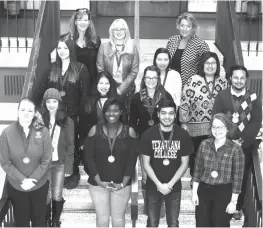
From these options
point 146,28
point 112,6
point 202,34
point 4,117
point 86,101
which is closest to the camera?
point 86,101

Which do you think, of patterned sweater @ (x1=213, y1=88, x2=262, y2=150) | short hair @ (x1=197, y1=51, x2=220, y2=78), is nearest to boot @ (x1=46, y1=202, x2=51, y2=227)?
patterned sweater @ (x1=213, y1=88, x2=262, y2=150)

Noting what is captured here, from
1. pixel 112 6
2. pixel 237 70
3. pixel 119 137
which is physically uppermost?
pixel 112 6

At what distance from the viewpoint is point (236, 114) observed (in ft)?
17.6

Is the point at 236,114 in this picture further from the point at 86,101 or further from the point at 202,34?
the point at 202,34

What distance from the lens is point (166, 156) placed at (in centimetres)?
508

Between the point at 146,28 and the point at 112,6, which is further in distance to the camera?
the point at 112,6

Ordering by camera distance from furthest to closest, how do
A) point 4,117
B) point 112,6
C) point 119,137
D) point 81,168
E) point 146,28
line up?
point 112,6 < point 146,28 < point 4,117 < point 81,168 < point 119,137

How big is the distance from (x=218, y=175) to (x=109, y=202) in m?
0.93

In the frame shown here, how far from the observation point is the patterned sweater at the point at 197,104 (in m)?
5.57

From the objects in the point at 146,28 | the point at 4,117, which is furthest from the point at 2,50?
the point at 146,28

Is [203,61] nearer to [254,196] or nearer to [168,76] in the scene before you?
[168,76]

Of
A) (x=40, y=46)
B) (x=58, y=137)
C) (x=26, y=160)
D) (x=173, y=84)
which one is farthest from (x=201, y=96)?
(x=40, y=46)

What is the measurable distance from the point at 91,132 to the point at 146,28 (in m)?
6.38

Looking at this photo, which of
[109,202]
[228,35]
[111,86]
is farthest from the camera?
[228,35]
